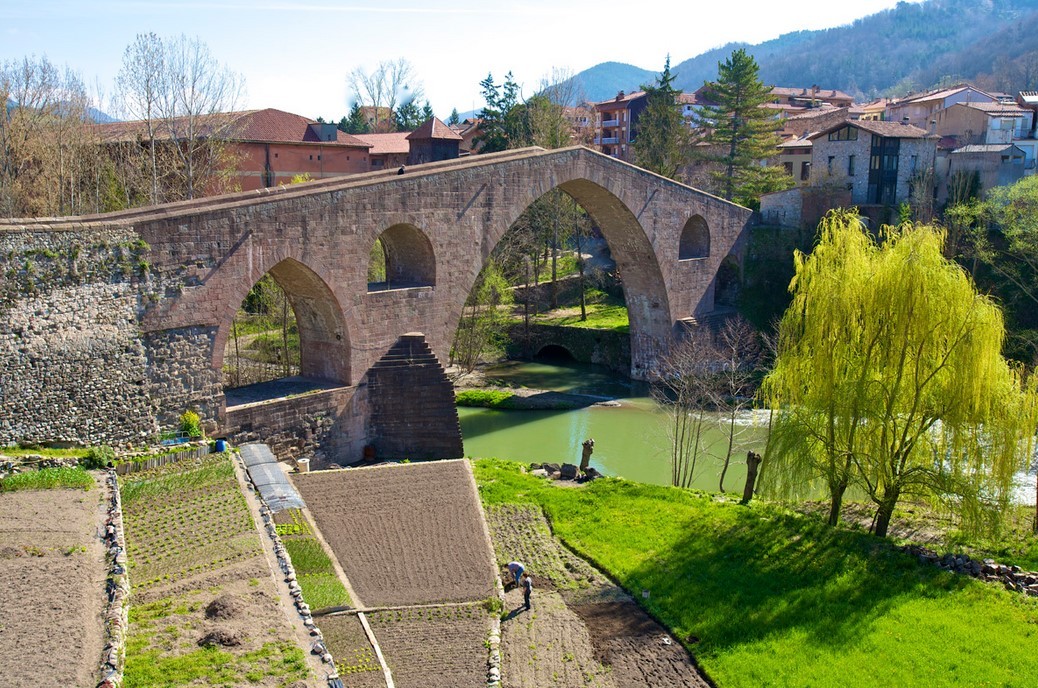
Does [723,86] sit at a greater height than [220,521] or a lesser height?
greater

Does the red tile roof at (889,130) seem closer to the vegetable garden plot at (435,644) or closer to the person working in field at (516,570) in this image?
the person working in field at (516,570)

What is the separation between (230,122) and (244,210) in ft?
65.8

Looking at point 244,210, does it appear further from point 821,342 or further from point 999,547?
point 999,547

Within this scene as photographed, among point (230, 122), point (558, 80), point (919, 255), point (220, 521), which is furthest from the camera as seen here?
point (558, 80)

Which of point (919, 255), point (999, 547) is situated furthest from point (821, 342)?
point (999, 547)

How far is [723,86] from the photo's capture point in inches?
1845

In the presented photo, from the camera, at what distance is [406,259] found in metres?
26.5

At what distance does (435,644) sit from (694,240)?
27.1 m

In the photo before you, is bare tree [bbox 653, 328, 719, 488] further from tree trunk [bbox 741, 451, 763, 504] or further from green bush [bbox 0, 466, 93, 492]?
green bush [bbox 0, 466, 93, 492]

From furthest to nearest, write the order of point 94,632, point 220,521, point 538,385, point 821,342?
point 538,385
point 821,342
point 220,521
point 94,632

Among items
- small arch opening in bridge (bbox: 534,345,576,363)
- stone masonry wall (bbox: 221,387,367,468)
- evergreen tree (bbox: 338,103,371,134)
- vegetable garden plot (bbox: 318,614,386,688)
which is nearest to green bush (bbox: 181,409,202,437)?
stone masonry wall (bbox: 221,387,367,468)

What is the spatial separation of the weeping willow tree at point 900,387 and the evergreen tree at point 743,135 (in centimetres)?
2813

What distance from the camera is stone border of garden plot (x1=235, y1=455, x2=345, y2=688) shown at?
11764mm

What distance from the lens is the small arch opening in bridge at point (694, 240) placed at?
124ft
